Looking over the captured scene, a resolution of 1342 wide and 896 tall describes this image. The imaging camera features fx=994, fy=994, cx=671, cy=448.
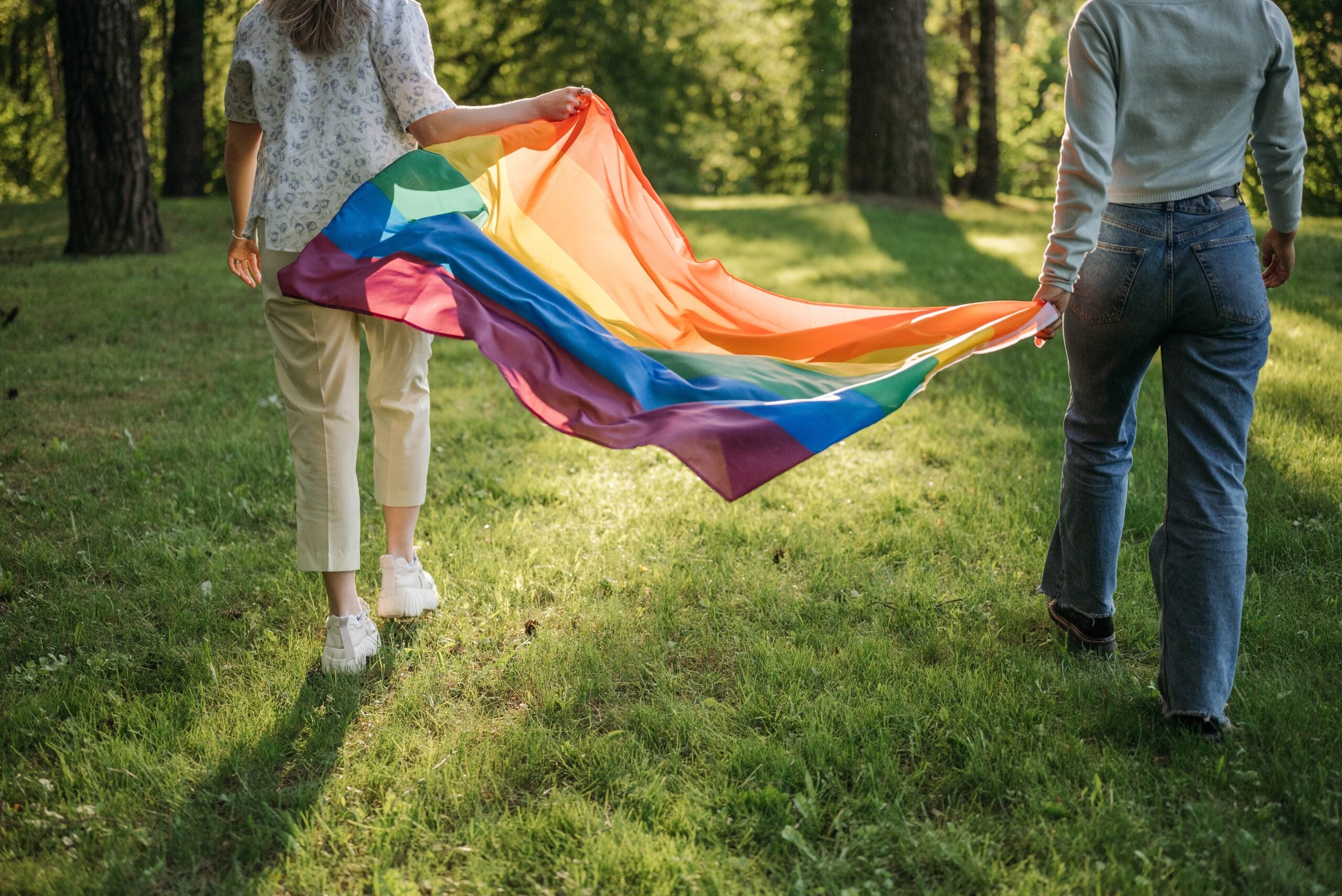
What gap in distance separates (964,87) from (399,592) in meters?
28.5

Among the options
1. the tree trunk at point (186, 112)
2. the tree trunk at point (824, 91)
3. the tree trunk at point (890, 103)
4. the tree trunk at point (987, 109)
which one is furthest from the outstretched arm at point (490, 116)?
the tree trunk at point (824, 91)

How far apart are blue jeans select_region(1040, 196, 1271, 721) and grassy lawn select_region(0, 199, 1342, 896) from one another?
33 cm

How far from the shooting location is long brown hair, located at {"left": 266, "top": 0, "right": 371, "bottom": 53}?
3270 millimetres

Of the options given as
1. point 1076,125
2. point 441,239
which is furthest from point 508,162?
point 1076,125

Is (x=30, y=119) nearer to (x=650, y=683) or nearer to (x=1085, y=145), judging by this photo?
(x=650, y=683)

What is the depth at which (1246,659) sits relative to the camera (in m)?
3.62

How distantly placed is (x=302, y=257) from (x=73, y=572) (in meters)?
2.33

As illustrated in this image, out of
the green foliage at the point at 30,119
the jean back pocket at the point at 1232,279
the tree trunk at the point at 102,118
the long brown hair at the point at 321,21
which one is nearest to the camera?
the jean back pocket at the point at 1232,279

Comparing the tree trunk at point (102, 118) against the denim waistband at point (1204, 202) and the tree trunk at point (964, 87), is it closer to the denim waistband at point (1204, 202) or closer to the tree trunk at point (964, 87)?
the denim waistband at point (1204, 202)

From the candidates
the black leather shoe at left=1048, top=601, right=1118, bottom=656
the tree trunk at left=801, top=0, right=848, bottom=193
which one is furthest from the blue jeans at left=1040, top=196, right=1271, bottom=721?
the tree trunk at left=801, top=0, right=848, bottom=193

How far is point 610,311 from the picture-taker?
4.10 meters

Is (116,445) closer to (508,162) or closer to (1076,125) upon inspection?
(508,162)

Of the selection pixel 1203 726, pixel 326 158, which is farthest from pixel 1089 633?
pixel 326 158

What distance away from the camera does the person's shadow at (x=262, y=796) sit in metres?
2.81
